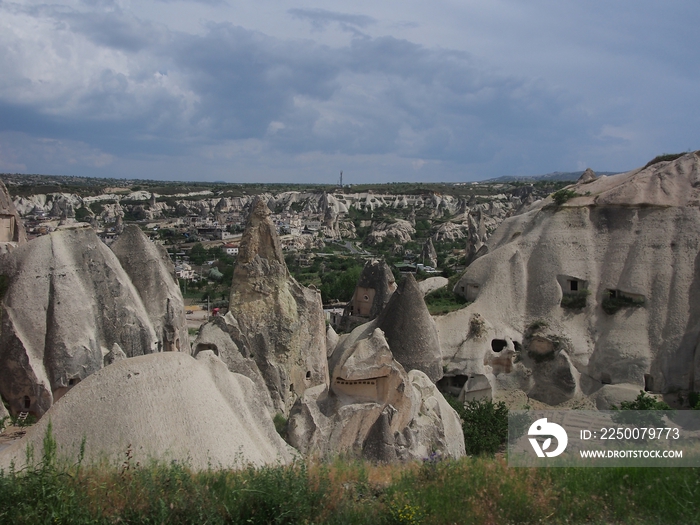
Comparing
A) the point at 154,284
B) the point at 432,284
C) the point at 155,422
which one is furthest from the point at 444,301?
the point at 155,422

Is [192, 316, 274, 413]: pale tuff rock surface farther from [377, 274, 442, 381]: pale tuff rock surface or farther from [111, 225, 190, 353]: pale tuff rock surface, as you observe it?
[377, 274, 442, 381]: pale tuff rock surface

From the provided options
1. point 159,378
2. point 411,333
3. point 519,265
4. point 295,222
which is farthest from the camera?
point 295,222

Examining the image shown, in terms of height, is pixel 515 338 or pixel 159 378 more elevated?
pixel 159 378

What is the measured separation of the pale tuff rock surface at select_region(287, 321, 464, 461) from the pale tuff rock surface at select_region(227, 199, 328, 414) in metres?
0.98

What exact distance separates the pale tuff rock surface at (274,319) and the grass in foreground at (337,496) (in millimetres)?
6134

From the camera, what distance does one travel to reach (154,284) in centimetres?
1417

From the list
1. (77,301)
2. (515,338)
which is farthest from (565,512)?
(515,338)

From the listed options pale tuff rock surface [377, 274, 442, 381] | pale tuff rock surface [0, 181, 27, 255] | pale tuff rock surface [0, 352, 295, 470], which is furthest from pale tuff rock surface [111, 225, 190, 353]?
pale tuff rock surface [0, 352, 295, 470]

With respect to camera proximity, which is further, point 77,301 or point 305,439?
point 77,301

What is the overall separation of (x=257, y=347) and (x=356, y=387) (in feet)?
9.11

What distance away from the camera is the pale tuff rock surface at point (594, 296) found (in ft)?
63.0

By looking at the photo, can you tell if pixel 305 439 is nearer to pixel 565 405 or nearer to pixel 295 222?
pixel 565 405

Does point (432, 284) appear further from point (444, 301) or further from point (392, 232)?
point (392, 232)

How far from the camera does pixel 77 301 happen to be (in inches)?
500
